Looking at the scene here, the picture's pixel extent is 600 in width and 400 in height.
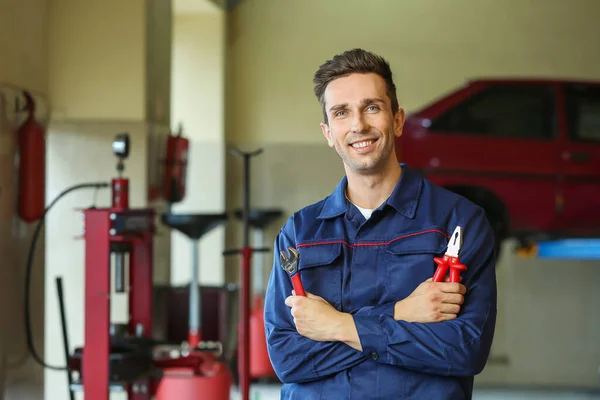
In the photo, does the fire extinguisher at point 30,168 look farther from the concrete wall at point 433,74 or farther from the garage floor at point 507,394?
the concrete wall at point 433,74

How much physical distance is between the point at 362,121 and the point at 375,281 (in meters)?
0.33

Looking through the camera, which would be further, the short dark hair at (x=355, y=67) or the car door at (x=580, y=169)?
the car door at (x=580, y=169)

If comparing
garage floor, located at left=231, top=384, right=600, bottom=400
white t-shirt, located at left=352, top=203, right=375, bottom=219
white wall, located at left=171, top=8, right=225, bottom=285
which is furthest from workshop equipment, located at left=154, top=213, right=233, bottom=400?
white t-shirt, located at left=352, top=203, right=375, bottom=219

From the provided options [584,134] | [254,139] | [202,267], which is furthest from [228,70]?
[584,134]

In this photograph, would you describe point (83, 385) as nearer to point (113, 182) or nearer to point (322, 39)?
point (113, 182)

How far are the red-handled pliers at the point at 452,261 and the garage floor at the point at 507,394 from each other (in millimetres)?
4227

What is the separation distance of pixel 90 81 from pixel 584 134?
10.4 ft

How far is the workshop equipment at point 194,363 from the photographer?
3.92 meters

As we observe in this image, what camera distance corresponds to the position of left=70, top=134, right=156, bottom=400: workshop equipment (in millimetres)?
3443

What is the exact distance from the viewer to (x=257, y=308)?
6.07 meters

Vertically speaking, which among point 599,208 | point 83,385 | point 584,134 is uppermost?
point 584,134

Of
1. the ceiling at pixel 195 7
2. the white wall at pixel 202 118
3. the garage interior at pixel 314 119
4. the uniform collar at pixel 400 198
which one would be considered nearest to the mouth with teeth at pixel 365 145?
the uniform collar at pixel 400 198

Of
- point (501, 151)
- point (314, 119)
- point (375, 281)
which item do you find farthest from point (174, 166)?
point (375, 281)

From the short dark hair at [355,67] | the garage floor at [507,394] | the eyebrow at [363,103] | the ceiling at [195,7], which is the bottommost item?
the garage floor at [507,394]
